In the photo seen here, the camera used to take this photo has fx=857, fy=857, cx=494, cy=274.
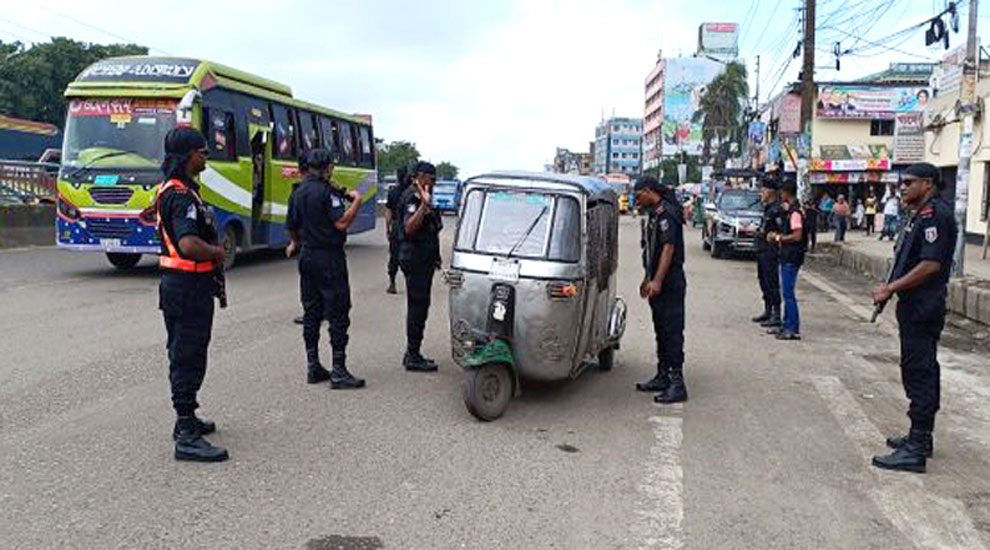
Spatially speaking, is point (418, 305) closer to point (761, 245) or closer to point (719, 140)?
point (761, 245)

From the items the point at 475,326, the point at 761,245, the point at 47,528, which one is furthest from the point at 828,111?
the point at 47,528

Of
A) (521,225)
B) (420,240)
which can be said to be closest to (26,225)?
(420,240)

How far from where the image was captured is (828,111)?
126ft

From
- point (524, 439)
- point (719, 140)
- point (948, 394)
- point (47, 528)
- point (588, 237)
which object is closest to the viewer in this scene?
point (47, 528)

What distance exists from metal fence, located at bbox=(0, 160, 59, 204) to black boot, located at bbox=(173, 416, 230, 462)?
16867 millimetres

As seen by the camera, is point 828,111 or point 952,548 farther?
point 828,111

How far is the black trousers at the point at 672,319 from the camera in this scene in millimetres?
6742

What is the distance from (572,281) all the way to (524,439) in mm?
1240

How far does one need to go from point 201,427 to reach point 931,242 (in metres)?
4.55

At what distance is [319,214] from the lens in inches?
262

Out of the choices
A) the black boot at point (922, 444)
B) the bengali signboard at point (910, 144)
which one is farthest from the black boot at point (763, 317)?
the bengali signboard at point (910, 144)

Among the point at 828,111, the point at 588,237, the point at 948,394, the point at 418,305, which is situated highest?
the point at 828,111

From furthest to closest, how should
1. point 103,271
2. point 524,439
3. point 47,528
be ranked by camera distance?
point 103,271
point 524,439
point 47,528

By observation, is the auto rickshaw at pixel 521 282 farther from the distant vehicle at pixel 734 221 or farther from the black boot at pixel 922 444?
the distant vehicle at pixel 734 221
